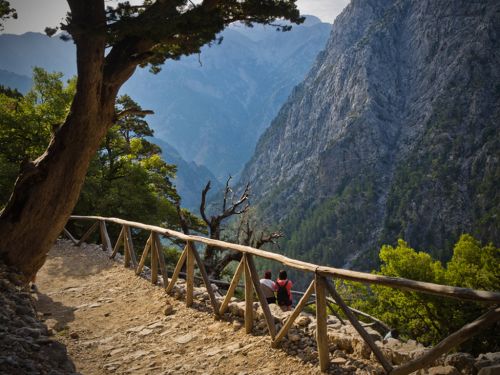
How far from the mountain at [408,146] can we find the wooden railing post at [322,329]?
106696 mm

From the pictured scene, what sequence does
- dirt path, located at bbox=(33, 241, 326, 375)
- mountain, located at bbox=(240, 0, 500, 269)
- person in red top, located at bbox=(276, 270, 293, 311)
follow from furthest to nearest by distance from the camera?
mountain, located at bbox=(240, 0, 500, 269), person in red top, located at bbox=(276, 270, 293, 311), dirt path, located at bbox=(33, 241, 326, 375)

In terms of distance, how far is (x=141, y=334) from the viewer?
754cm

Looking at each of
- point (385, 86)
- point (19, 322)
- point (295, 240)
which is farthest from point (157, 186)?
point (385, 86)

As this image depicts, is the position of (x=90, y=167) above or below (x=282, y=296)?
above

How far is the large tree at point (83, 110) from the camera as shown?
23.6 feet

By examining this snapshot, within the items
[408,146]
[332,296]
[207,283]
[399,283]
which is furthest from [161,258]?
[408,146]

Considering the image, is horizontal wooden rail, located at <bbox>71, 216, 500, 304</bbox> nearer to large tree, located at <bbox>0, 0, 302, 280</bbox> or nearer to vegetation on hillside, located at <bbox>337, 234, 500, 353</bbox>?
large tree, located at <bbox>0, 0, 302, 280</bbox>

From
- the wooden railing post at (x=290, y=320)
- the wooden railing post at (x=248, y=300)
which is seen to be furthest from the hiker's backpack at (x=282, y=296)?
the wooden railing post at (x=290, y=320)

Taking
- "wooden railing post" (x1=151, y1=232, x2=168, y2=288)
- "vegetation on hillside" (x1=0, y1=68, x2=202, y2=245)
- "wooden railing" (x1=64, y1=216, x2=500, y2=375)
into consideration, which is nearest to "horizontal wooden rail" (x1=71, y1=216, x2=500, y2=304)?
"wooden railing" (x1=64, y1=216, x2=500, y2=375)

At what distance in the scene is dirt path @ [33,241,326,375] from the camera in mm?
5922

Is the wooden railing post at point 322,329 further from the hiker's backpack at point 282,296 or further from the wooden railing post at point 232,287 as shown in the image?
the hiker's backpack at point 282,296

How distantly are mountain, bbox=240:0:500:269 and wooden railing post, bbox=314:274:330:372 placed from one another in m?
107

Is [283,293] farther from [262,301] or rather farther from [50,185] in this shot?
[50,185]

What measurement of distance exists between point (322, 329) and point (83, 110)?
604cm
